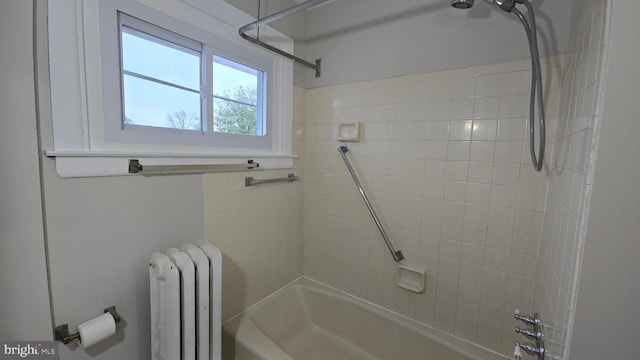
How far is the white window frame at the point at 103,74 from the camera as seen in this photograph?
0.85 m

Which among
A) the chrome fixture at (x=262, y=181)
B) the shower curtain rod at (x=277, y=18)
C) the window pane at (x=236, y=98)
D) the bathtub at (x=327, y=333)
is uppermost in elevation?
the shower curtain rod at (x=277, y=18)

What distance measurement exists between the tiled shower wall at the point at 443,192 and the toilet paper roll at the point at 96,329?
4.16 feet

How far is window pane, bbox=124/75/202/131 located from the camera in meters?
1.09

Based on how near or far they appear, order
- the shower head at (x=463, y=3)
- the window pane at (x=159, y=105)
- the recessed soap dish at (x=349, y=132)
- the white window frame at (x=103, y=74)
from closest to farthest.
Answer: the white window frame at (x=103, y=74) → the shower head at (x=463, y=3) → the window pane at (x=159, y=105) → the recessed soap dish at (x=349, y=132)

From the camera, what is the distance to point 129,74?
1.07m

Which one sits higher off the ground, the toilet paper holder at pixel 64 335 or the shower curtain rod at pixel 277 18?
the shower curtain rod at pixel 277 18

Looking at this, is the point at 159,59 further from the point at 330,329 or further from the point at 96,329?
the point at 330,329

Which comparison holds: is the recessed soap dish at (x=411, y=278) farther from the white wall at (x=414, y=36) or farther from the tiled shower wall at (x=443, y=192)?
the white wall at (x=414, y=36)

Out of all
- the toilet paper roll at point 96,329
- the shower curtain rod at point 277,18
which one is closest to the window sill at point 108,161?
the toilet paper roll at point 96,329

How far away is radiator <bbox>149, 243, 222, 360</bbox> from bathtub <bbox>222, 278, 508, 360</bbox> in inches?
10.8

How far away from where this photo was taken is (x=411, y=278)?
1526 mm

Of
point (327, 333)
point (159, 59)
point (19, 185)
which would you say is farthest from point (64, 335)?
point (327, 333)

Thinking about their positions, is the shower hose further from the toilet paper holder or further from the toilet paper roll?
the toilet paper holder

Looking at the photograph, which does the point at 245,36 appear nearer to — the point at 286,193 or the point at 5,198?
the point at 286,193
